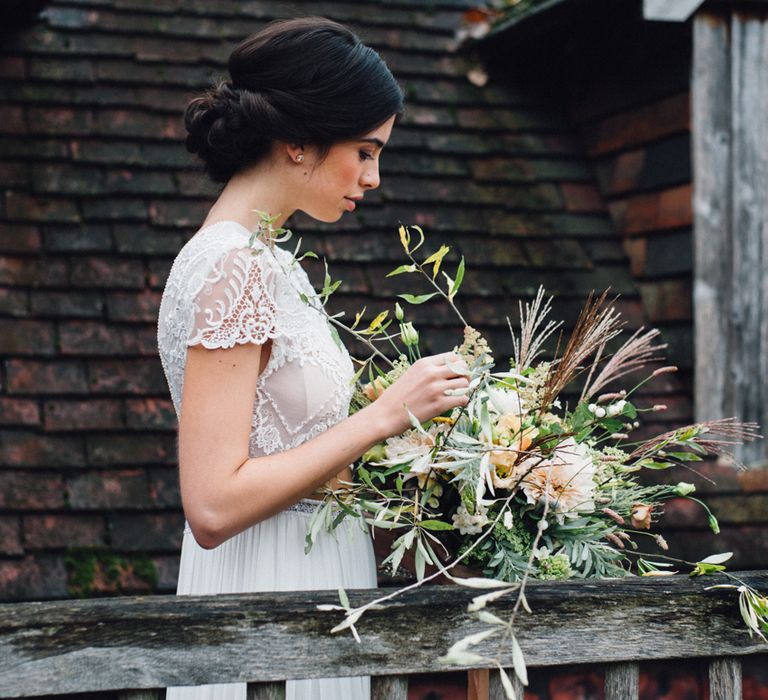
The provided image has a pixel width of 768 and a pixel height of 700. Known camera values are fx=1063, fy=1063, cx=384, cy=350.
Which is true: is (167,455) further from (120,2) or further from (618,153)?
(618,153)

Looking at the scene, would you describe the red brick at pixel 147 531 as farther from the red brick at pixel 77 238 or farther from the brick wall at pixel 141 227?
the red brick at pixel 77 238

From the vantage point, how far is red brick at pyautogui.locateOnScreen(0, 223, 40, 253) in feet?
13.3

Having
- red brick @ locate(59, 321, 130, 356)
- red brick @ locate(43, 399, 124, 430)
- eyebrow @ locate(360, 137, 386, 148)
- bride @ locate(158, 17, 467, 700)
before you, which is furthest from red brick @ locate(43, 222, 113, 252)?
eyebrow @ locate(360, 137, 386, 148)

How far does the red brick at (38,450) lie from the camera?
3.70m

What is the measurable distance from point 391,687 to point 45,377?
269 cm

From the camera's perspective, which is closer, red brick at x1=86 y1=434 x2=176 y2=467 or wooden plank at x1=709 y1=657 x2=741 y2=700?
wooden plank at x1=709 y1=657 x2=741 y2=700

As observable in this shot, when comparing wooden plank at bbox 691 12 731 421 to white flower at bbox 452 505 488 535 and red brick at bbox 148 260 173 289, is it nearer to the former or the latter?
red brick at bbox 148 260 173 289

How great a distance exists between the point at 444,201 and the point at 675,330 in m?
1.13

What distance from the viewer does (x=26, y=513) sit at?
3639mm

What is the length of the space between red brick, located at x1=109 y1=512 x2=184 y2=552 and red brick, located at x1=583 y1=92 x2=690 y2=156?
258 cm

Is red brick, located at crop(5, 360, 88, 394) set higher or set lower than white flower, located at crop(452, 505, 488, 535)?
higher

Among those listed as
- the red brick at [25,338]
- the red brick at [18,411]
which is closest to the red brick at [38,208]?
the red brick at [25,338]

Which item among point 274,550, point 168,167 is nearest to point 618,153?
point 168,167

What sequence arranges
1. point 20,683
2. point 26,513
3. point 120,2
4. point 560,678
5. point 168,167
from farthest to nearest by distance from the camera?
point 120,2
point 168,167
point 560,678
point 26,513
point 20,683
